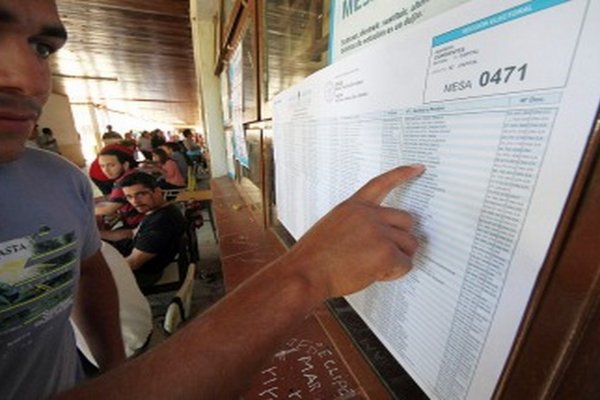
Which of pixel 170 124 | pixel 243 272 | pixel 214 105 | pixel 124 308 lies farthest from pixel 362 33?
pixel 170 124

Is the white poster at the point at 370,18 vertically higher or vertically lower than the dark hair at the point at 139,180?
higher

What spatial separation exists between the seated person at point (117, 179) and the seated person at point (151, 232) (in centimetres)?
37

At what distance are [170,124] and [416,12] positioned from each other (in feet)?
69.0

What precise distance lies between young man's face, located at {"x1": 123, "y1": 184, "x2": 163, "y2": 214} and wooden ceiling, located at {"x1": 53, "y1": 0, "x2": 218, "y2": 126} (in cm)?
160

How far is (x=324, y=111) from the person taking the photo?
54cm

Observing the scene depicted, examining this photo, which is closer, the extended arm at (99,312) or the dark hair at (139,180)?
the extended arm at (99,312)

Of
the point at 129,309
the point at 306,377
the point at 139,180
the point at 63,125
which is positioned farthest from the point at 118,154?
the point at 63,125

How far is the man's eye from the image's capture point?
0.49 meters

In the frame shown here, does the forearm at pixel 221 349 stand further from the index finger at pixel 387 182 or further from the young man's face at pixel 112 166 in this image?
the young man's face at pixel 112 166

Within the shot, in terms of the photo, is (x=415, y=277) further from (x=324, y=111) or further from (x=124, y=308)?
(x=124, y=308)

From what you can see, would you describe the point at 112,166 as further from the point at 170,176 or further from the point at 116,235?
the point at 170,176

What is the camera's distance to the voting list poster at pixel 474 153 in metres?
0.20

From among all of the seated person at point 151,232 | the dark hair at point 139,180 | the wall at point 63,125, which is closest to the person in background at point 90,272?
the seated person at point 151,232

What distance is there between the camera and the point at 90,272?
0.82 m
